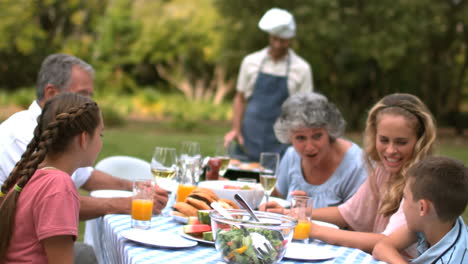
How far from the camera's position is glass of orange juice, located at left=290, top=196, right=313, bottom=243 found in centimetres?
228

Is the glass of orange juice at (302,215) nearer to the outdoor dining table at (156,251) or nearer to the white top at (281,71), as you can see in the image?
the outdoor dining table at (156,251)

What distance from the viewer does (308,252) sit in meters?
2.04

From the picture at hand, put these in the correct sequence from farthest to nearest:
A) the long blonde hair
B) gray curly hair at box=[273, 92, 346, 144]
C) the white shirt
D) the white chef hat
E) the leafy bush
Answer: the leafy bush
the white chef hat
gray curly hair at box=[273, 92, 346, 144]
the white shirt
the long blonde hair

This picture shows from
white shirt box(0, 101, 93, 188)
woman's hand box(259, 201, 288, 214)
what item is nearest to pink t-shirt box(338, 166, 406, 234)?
woman's hand box(259, 201, 288, 214)

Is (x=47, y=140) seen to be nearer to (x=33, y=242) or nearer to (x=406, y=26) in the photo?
(x=33, y=242)

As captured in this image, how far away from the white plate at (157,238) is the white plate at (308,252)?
0.35 m

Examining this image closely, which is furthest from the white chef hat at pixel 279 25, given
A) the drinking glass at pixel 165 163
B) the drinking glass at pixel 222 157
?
the drinking glass at pixel 165 163

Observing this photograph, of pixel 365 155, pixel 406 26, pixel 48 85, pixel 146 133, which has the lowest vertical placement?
pixel 146 133

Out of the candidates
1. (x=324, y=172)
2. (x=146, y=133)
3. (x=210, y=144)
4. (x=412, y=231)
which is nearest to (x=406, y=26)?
(x=210, y=144)

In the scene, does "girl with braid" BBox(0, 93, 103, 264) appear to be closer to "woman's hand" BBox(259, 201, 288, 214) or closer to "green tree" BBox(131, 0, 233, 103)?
"woman's hand" BBox(259, 201, 288, 214)

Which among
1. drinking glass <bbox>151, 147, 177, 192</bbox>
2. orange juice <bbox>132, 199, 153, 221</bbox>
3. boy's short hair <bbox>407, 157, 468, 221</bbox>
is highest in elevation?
boy's short hair <bbox>407, 157, 468, 221</bbox>

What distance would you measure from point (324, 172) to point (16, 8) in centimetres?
1993

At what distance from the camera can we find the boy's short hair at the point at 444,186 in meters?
1.99

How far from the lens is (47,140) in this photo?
6.32ft
